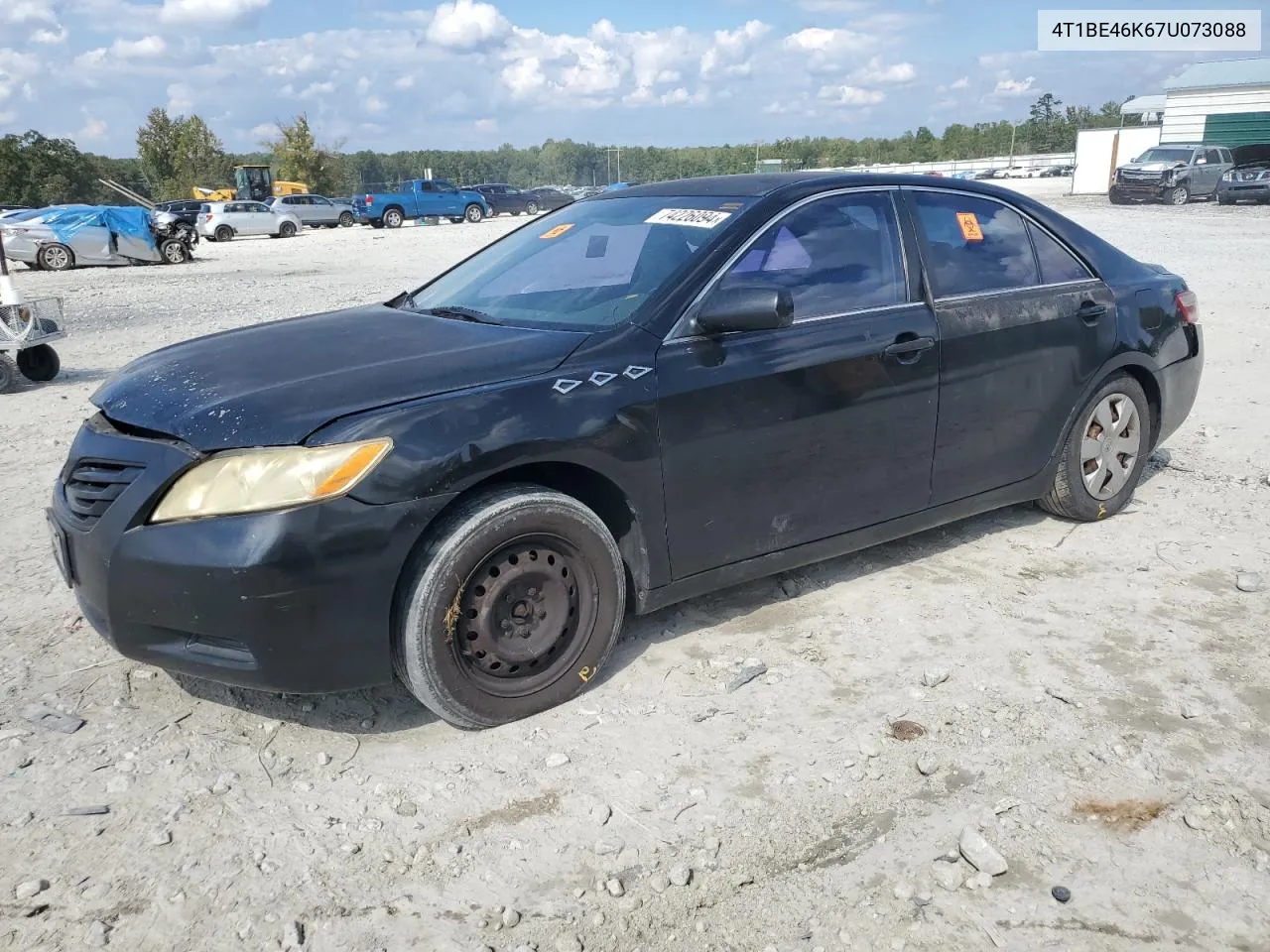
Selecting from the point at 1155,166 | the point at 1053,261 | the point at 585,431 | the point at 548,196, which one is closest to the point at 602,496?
the point at 585,431

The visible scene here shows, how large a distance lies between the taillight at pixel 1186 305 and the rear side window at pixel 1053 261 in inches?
26.5

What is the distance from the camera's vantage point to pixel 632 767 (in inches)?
118

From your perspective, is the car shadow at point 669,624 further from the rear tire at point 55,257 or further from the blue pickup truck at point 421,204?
the blue pickup truck at point 421,204

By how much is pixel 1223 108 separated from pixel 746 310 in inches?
1970

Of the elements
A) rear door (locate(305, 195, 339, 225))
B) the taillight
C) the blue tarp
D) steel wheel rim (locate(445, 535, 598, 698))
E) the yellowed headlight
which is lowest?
steel wheel rim (locate(445, 535, 598, 698))

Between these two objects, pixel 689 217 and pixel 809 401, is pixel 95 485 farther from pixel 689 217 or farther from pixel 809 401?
pixel 809 401

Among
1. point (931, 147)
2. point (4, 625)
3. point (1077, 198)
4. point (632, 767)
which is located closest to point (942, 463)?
point (632, 767)

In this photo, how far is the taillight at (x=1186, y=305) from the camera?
4.99 meters

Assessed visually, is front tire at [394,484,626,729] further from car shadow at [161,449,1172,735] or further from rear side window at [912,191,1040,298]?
rear side window at [912,191,1040,298]

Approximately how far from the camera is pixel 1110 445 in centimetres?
482

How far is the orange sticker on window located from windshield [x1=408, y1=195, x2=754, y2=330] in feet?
3.62

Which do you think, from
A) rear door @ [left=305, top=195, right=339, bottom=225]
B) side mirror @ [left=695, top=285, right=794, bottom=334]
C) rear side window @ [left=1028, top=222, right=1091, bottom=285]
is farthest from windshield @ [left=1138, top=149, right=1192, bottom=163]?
side mirror @ [left=695, top=285, right=794, bottom=334]

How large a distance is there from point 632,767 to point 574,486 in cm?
92

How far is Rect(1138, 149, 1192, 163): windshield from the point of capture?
31.9 meters
